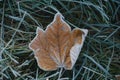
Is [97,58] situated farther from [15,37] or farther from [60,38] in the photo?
[15,37]

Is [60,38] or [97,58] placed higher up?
[60,38]

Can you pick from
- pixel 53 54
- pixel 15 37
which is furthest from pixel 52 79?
pixel 15 37

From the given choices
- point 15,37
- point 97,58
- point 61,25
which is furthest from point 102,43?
point 15,37

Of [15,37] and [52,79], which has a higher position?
[15,37]

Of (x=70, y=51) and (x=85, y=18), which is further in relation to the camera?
(x=85, y=18)

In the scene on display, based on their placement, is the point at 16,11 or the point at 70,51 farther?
the point at 16,11

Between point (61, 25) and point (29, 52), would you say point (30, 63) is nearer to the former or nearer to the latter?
point (29, 52)
